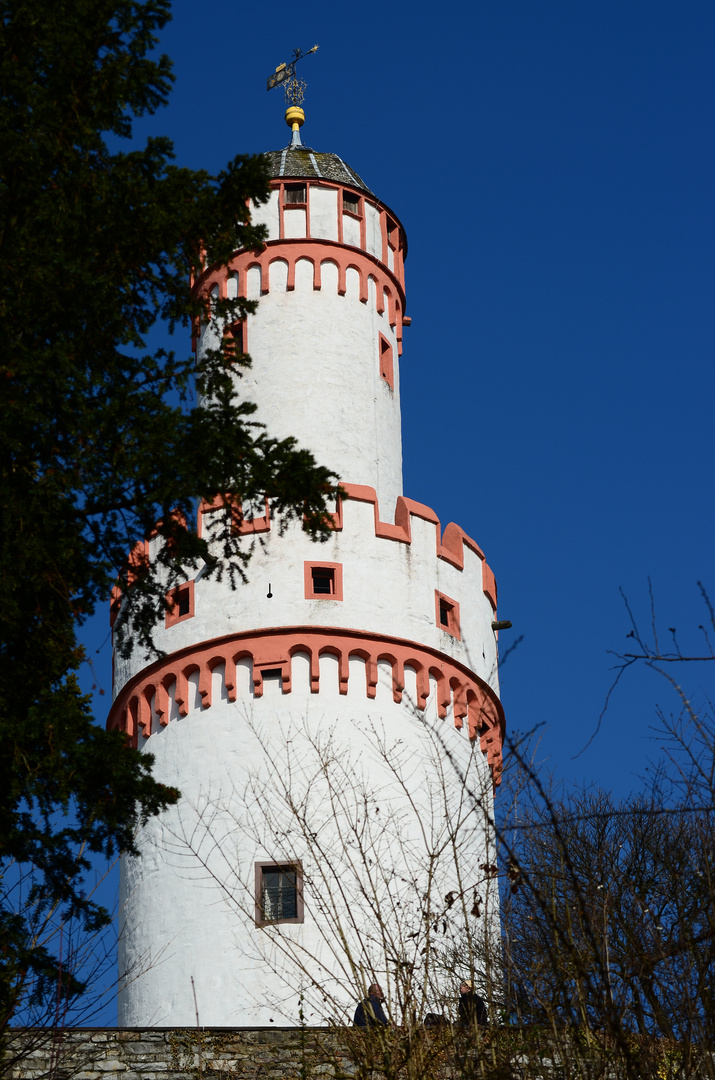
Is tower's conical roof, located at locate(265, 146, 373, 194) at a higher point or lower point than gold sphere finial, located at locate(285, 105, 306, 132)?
lower

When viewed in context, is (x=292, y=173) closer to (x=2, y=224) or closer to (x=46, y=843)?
(x=2, y=224)

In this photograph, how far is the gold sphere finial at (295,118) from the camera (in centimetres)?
2607

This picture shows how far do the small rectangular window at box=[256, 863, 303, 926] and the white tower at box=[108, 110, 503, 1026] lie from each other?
3 centimetres

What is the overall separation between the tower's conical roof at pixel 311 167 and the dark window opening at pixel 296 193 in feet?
0.48

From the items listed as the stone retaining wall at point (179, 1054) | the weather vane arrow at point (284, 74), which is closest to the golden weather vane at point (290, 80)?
the weather vane arrow at point (284, 74)

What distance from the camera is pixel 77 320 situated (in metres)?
12.1

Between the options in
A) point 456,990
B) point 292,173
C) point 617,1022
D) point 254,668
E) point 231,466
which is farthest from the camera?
point 292,173

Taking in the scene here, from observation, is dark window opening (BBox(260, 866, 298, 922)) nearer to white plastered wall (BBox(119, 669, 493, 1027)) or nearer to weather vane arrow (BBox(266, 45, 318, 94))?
white plastered wall (BBox(119, 669, 493, 1027))

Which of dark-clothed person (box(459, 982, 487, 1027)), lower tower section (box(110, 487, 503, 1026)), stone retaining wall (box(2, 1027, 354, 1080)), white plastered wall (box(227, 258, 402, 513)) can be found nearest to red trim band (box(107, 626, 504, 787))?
lower tower section (box(110, 487, 503, 1026))

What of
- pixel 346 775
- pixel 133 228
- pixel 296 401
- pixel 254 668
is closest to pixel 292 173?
pixel 296 401

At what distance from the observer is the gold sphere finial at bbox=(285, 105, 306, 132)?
2607 cm

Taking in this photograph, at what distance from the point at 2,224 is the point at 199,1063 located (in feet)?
21.9

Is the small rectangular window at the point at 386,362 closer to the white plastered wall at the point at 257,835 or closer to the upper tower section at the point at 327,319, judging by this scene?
the upper tower section at the point at 327,319

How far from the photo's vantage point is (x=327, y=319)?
22547 mm
